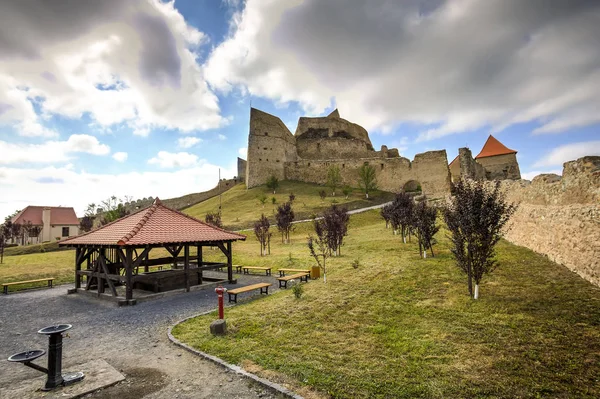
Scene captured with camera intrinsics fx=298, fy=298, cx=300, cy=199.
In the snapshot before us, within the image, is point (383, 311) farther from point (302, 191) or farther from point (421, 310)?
point (302, 191)

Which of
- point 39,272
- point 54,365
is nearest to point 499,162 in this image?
point 54,365

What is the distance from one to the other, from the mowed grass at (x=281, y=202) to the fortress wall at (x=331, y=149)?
1054 centimetres

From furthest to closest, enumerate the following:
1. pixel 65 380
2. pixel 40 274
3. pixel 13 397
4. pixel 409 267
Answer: pixel 40 274 → pixel 409 267 → pixel 65 380 → pixel 13 397

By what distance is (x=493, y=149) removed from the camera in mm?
45938

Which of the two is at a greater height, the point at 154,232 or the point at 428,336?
the point at 154,232

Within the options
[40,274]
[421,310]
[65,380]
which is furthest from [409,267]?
[40,274]

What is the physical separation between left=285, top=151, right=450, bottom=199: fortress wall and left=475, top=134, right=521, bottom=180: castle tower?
20.3 ft

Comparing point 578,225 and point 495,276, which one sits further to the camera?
point 495,276

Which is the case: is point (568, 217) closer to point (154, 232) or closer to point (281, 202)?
point (154, 232)

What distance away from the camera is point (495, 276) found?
962 centimetres

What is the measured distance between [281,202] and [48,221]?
123ft

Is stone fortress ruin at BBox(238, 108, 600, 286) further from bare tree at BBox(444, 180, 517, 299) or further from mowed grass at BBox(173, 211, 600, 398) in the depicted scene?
bare tree at BBox(444, 180, 517, 299)

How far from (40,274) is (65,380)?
A: 59.0 feet

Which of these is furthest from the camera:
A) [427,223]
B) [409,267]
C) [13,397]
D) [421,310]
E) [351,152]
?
[351,152]
